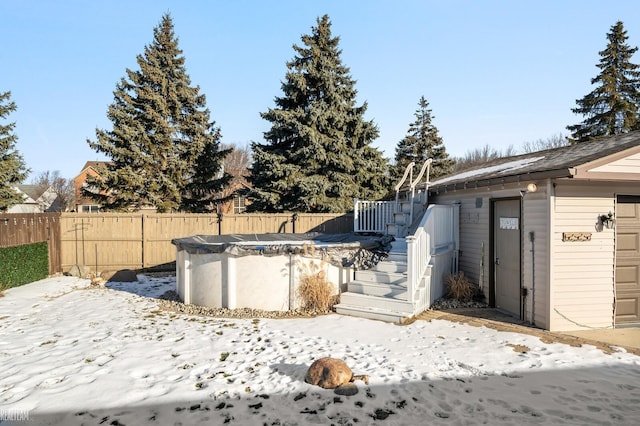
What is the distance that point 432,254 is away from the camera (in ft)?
21.0

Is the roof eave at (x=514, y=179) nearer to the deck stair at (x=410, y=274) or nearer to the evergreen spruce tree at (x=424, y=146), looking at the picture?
the deck stair at (x=410, y=274)

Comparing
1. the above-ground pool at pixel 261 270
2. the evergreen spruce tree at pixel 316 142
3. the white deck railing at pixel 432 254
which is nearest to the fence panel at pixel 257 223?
the evergreen spruce tree at pixel 316 142

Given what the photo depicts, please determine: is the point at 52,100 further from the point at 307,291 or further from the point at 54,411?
the point at 54,411

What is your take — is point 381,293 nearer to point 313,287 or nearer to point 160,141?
point 313,287

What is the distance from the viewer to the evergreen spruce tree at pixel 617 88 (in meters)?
16.5

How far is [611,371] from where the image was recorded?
373 cm

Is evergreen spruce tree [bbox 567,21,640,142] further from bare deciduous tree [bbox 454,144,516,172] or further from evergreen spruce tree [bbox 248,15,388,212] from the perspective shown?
bare deciduous tree [bbox 454,144,516,172]

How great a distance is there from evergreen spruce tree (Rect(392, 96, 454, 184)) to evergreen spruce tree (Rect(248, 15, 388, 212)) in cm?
757

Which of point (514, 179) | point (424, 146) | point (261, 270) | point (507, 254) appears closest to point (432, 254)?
point (507, 254)

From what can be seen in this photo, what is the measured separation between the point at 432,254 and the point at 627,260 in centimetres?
280

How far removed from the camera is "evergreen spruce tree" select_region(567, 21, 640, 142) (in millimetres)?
16542

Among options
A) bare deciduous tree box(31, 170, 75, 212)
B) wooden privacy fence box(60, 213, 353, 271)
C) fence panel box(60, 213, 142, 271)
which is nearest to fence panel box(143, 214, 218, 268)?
wooden privacy fence box(60, 213, 353, 271)

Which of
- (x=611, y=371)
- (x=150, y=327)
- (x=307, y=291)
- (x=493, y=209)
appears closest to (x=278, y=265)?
(x=307, y=291)

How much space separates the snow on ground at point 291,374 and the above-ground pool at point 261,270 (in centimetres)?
56
